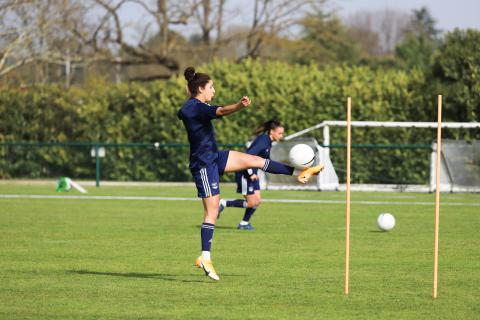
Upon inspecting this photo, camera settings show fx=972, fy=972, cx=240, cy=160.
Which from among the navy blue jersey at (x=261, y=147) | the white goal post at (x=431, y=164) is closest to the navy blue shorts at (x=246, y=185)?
the navy blue jersey at (x=261, y=147)

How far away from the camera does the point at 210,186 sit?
11.3 meters

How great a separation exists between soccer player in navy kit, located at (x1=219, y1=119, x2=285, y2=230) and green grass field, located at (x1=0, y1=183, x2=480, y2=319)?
50cm

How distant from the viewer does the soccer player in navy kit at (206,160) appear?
1112cm

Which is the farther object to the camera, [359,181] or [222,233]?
[359,181]

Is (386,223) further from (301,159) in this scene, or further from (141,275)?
(141,275)

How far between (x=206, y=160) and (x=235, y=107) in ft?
4.14

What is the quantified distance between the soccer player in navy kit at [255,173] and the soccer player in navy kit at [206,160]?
5536 mm

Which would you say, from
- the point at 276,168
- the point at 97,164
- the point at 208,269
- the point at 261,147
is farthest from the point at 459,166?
the point at 208,269

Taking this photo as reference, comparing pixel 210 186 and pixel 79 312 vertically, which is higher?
pixel 210 186

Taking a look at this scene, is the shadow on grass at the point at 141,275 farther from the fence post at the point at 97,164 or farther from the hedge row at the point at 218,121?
the fence post at the point at 97,164

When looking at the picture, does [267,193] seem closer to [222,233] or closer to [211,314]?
[222,233]

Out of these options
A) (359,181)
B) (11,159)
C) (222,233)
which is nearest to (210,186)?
(222,233)

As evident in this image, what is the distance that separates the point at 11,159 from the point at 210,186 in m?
26.9

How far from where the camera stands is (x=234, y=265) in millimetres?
12539
